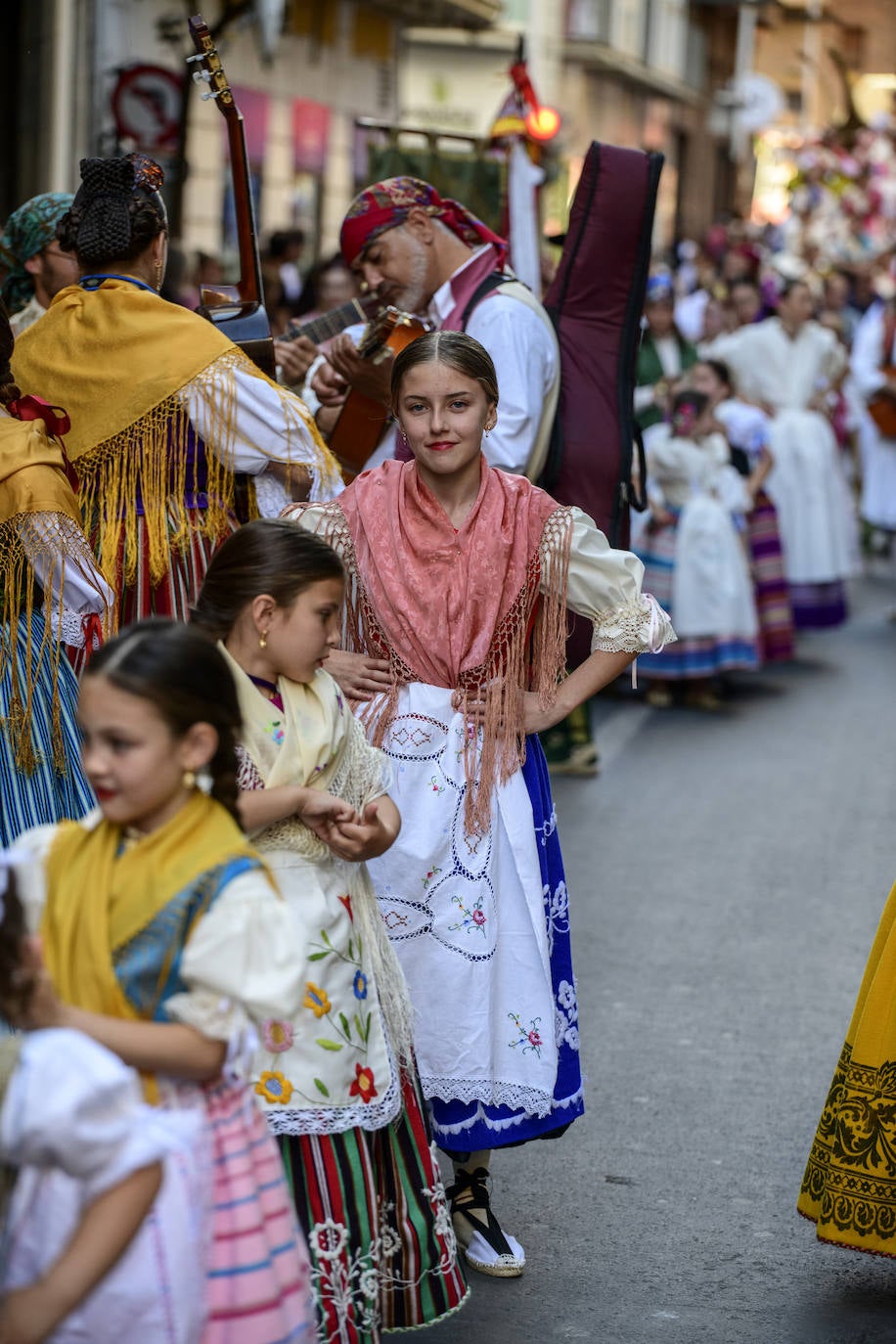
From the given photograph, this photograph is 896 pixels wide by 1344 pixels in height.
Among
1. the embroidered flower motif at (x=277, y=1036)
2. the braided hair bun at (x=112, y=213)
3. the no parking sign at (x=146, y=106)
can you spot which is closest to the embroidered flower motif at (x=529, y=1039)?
the embroidered flower motif at (x=277, y=1036)

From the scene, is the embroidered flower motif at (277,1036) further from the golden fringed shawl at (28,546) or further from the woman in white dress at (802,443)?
the woman in white dress at (802,443)

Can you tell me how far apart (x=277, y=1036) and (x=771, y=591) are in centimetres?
858

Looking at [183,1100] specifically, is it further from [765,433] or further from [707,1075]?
[765,433]

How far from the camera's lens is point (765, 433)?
1176 centimetres

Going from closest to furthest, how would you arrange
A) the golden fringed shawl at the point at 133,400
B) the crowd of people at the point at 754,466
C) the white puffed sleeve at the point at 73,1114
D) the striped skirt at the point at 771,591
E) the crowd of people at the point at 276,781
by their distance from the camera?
the white puffed sleeve at the point at 73,1114 < the crowd of people at the point at 276,781 < the golden fringed shawl at the point at 133,400 < the crowd of people at the point at 754,466 < the striped skirt at the point at 771,591

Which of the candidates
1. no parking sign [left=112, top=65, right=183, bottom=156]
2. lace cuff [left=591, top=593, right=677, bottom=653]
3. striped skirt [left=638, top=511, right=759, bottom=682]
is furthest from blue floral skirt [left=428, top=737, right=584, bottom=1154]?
no parking sign [left=112, top=65, right=183, bottom=156]

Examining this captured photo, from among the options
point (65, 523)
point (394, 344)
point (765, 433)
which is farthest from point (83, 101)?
point (65, 523)

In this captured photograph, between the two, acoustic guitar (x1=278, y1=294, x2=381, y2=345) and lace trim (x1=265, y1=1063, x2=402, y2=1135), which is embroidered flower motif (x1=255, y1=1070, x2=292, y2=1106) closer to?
lace trim (x1=265, y1=1063, x2=402, y2=1135)

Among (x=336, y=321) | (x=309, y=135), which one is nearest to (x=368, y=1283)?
(x=336, y=321)

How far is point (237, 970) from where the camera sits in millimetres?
2525

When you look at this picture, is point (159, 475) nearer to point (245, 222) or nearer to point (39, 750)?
point (39, 750)

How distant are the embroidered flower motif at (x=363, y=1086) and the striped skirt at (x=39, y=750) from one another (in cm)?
110

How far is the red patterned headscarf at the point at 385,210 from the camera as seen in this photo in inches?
201

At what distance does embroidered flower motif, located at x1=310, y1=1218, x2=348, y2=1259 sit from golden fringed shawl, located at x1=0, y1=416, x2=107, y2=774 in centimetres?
124
